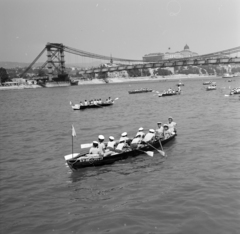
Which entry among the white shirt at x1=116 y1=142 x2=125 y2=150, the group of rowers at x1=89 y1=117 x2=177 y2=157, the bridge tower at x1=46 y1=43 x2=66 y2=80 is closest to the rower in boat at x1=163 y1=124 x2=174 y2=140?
the group of rowers at x1=89 y1=117 x2=177 y2=157

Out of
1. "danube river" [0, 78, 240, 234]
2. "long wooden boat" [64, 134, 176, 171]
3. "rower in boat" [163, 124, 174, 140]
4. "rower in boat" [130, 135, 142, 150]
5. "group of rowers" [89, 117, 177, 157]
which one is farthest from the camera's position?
"rower in boat" [163, 124, 174, 140]

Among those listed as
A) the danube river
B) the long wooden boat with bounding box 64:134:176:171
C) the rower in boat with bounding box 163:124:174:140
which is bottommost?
the danube river

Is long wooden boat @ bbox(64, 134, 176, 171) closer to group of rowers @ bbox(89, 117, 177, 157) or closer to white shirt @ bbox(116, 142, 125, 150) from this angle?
group of rowers @ bbox(89, 117, 177, 157)

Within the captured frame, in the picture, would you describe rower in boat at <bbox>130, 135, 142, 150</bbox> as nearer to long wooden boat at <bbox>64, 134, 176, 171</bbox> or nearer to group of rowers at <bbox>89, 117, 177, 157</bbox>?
group of rowers at <bbox>89, 117, 177, 157</bbox>

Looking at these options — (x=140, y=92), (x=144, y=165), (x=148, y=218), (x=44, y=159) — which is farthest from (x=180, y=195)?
(x=140, y=92)

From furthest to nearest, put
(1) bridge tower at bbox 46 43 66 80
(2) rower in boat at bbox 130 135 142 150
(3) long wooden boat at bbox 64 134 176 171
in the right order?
(1) bridge tower at bbox 46 43 66 80, (2) rower in boat at bbox 130 135 142 150, (3) long wooden boat at bbox 64 134 176 171

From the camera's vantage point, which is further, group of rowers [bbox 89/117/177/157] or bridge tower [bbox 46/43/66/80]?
bridge tower [bbox 46/43/66/80]

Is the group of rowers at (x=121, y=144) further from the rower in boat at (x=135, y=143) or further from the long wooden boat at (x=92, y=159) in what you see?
the long wooden boat at (x=92, y=159)

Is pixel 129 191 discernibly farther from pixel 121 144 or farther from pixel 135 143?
pixel 135 143

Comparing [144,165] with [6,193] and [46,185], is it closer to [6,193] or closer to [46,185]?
[46,185]

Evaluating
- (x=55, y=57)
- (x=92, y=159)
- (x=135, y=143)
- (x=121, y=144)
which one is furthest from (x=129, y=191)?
(x=55, y=57)

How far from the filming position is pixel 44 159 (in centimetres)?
1850

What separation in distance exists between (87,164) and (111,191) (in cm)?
305

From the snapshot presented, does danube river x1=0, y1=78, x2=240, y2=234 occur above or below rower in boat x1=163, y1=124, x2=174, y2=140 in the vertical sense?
below
